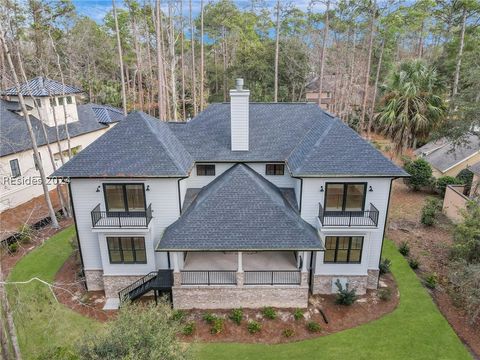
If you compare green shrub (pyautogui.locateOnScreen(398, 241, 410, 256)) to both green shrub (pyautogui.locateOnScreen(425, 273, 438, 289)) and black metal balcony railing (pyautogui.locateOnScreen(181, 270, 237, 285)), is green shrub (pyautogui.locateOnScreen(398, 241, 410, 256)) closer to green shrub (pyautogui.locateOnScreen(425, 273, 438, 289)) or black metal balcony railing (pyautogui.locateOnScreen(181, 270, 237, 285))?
green shrub (pyautogui.locateOnScreen(425, 273, 438, 289))

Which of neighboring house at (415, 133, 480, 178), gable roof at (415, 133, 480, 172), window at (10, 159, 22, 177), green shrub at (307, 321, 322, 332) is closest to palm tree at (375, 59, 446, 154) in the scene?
gable roof at (415, 133, 480, 172)

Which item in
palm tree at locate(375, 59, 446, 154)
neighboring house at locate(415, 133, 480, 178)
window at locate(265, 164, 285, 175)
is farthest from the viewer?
neighboring house at locate(415, 133, 480, 178)

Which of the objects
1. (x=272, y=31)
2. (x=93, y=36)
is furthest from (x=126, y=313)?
(x=272, y=31)

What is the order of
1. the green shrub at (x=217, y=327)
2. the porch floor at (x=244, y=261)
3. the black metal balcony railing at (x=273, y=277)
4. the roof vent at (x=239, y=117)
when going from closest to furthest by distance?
the green shrub at (x=217, y=327), the black metal balcony railing at (x=273, y=277), the porch floor at (x=244, y=261), the roof vent at (x=239, y=117)

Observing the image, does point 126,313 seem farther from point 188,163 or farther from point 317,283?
point 317,283

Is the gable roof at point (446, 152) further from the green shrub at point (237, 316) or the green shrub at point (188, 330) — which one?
the green shrub at point (188, 330)

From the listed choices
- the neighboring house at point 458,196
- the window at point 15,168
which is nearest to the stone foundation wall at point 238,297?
the neighboring house at point 458,196
